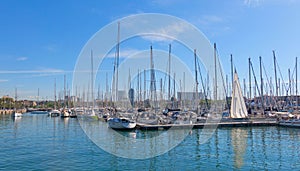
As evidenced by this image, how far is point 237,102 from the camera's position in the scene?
40.7m

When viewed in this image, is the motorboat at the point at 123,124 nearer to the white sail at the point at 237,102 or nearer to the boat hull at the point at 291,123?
the white sail at the point at 237,102

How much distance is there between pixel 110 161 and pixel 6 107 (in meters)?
114

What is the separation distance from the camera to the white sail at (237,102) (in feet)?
133

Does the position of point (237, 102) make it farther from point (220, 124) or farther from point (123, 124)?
point (123, 124)

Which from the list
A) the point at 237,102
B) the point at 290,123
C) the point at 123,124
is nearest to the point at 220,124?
the point at 237,102

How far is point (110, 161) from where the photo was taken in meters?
18.2

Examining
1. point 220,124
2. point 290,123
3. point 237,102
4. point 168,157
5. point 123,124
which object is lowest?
point 168,157

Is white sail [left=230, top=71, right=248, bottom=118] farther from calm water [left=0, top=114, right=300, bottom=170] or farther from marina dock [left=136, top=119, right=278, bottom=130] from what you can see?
calm water [left=0, top=114, right=300, bottom=170]

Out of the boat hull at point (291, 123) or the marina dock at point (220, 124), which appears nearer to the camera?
the marina dock at point (220, 124)

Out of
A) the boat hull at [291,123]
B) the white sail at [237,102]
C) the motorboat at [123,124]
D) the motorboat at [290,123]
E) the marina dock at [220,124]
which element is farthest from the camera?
the white sail at [237,102]

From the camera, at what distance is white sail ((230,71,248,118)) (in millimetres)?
40403

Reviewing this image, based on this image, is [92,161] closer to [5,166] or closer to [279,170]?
[5,166]

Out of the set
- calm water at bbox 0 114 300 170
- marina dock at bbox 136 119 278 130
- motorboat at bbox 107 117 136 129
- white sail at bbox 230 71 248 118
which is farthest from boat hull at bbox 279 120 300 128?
motorboat at bbox 107 117 136 129

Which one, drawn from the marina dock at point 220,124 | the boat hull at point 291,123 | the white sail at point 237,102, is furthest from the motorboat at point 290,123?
the white sail at point 237,102
